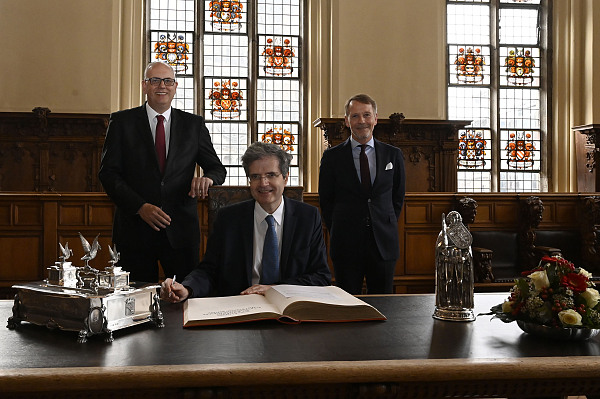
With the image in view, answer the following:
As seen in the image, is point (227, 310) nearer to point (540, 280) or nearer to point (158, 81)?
point (540, 280)

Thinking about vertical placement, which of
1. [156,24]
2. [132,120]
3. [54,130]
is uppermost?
[156,24]

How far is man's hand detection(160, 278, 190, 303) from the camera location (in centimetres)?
197

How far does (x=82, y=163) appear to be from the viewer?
818 centimetres

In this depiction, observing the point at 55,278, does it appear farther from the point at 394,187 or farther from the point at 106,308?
the point at 394,187

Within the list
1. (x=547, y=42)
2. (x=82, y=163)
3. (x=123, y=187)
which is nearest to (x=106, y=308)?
(x=123, y=187)

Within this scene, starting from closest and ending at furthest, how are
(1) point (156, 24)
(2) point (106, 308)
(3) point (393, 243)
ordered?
(2) point (106, 308) → (3) point (393, 243) → (1) point (156, 24)

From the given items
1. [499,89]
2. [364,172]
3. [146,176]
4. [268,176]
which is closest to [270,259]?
[268,176]

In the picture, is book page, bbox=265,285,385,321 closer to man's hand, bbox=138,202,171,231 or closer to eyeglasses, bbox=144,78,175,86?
man's hand, bbox=138,202,171,231

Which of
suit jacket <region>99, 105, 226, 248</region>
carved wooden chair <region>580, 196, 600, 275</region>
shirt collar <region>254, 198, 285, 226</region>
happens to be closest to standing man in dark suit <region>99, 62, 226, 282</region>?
suit jacket <region>99, 105, 226, 248</region>

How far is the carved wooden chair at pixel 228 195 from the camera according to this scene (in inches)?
110

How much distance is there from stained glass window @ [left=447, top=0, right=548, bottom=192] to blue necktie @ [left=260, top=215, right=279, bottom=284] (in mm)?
7530

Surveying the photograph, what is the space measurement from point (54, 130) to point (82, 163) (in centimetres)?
56

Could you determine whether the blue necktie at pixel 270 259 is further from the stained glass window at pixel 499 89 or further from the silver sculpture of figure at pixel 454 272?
the stained glass window at pixel 499 89

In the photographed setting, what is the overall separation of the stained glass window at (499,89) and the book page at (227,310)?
316 inches
